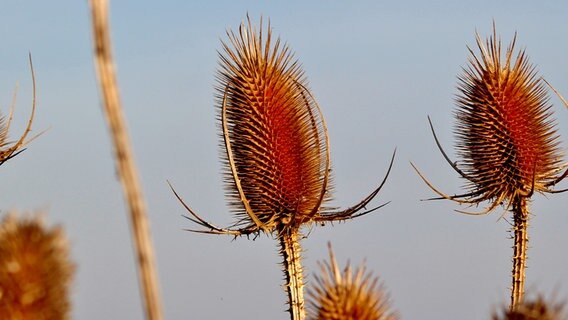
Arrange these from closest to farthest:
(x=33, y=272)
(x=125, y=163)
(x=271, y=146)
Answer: (x=125, y=163), (x=33, y=272), (x=271, y=146)

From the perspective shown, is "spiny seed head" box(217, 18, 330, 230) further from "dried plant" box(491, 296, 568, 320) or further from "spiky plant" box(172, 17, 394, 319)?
"dried plant" box(491, 296, 568, 320)

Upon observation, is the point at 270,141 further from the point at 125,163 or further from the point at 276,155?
the point at 125,163

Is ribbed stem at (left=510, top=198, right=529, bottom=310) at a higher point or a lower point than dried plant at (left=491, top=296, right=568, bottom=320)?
higher

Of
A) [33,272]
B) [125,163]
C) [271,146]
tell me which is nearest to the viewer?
[125,163]

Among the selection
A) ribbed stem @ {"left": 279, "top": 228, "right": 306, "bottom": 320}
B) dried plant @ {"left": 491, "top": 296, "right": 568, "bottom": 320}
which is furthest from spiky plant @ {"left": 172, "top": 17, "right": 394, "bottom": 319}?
dried plant @ {"left": 491, "top": 296, "right": 568, "bottom": 320}

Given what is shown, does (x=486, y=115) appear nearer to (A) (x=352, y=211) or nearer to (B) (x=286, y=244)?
(A) (x=352, y=211)

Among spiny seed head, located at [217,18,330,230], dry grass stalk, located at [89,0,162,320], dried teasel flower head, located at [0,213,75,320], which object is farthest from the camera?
spiny seed head, located at [217,18,330,230]

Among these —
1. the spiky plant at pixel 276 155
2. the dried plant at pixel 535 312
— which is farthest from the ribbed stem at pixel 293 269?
the dried plant at pixel 535 312

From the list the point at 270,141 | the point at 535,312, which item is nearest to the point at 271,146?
the point at 270,141
